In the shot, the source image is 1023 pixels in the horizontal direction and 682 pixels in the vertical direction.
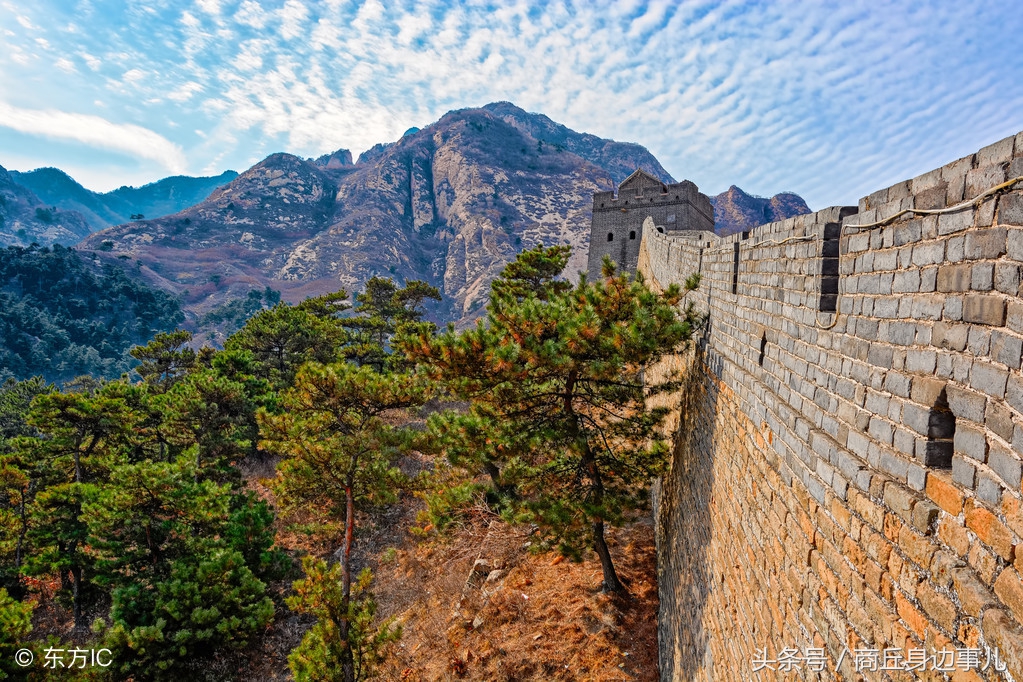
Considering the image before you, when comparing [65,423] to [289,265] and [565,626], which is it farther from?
[289,265]

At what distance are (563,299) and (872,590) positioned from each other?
15.4ft

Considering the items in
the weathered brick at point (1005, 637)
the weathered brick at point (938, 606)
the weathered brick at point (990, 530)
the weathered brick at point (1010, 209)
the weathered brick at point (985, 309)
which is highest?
the weathered brick at point (1010, 209)

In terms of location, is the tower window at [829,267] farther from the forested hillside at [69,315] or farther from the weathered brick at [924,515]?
the forested hillside at [69,315]

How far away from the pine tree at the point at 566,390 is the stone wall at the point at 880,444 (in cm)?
167

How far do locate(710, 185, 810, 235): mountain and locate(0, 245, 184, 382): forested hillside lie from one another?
85.2 meters

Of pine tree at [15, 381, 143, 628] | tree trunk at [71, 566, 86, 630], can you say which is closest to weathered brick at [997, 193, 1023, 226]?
pine tree at [15, 381, 143, 628]

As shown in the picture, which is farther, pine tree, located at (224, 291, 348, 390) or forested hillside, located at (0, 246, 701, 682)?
pine tree, located at (224, 291, 348, 390)

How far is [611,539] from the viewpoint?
27.4ft

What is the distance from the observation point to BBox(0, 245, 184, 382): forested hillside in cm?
4475

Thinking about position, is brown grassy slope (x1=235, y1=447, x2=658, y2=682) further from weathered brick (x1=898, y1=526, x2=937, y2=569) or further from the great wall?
weathered brick (x1=898, y1=526, x2=937, y2=569)

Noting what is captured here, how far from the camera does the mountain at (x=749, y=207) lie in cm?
8538

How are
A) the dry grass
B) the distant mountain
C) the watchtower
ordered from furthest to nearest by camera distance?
the distant mountain < the watchtower < the dry grass

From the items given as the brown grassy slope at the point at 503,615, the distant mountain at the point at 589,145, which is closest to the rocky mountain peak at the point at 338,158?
the distant mountain at the point at 589,145

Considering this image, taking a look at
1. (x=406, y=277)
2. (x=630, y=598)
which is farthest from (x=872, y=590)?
(x=406, y=277)
